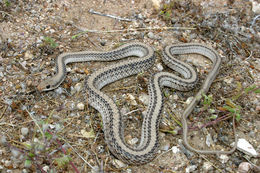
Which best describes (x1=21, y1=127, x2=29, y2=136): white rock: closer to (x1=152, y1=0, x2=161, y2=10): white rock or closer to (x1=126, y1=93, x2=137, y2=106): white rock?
(x1=126, y1=93, x2=137, y2=106): white rock

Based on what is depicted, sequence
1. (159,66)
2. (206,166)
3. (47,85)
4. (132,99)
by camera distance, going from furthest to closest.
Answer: (159,66), (132,99), (47,85), (206,166)

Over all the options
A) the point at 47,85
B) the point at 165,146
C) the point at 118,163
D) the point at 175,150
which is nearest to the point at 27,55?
the point at 47,85

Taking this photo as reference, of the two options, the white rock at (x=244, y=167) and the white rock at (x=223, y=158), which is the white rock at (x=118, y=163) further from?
the white rock at (x=244, y=167)

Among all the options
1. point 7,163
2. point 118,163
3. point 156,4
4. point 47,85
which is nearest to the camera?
point 7,163

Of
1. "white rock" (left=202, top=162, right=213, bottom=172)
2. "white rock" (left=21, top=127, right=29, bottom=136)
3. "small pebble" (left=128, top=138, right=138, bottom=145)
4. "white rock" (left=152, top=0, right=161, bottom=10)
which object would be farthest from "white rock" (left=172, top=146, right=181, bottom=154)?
"white rock" (left=152, top=0, right=161, bottom=10)

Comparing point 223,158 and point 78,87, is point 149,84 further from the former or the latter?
point 223,158

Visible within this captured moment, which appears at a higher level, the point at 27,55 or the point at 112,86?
the point at 27,55

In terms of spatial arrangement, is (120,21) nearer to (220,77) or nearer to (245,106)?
(220,77)
